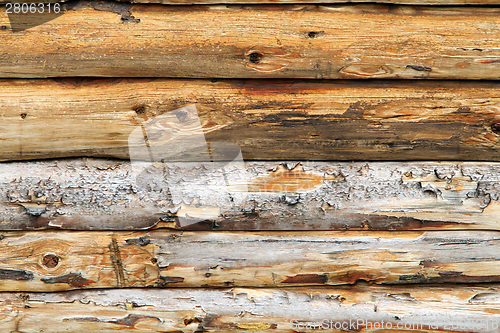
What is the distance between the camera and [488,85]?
108 centimetres

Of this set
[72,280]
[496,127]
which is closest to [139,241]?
[72,280]

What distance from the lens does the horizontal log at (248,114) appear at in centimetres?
107

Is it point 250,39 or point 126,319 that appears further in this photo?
point 126,319

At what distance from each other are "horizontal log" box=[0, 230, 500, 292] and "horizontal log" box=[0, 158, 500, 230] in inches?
2.1

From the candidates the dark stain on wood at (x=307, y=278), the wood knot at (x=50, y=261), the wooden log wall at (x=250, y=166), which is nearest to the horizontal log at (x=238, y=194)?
the wooden log wall at (x=250, y=166)

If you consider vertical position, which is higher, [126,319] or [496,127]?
[496,127]

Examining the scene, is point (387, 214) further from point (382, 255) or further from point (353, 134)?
point (353, 134)

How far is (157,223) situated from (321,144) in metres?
0.67

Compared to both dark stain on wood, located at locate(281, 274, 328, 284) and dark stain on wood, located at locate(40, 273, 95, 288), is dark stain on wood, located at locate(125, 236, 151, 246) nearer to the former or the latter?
dark stain on wood, located at locate(40, 273, 95, 288)

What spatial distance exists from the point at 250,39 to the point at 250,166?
444 millimetres

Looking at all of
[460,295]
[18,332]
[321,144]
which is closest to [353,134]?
[321,144]

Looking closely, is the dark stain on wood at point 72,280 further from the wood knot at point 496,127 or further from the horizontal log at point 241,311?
the wood knot at point 496,127

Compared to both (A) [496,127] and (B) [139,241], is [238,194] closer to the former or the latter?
(B) [139,241]

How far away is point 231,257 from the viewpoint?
1152mm
